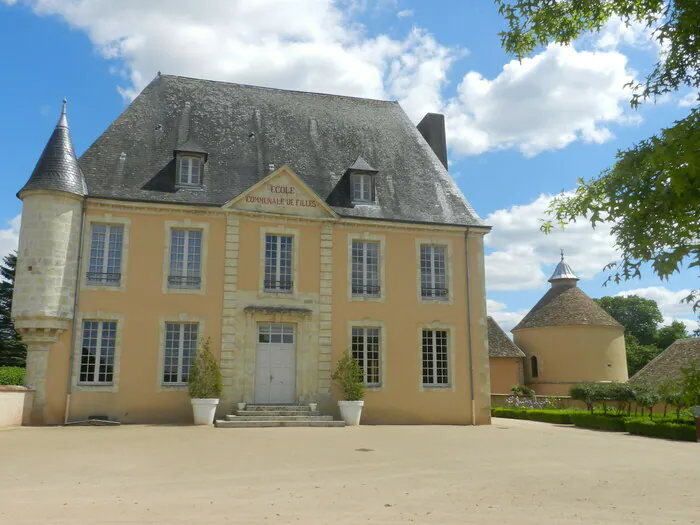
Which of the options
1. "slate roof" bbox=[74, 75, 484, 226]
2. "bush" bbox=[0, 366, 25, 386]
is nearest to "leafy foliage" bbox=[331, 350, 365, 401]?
"slate roof" bbox=[74, 75, 484, 226]

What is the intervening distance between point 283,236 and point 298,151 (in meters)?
3.28

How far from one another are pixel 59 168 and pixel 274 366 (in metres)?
7.65

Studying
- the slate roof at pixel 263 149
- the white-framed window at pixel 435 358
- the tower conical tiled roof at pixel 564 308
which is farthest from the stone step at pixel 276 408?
the tower conical tiled roof at pixel 564 308

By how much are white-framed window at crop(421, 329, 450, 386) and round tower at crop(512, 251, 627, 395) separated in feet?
48.1

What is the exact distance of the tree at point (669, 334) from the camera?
174ft

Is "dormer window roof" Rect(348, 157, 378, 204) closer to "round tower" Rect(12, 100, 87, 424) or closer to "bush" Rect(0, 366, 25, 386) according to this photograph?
"round tower" Rect(12, 100, 87, 424)

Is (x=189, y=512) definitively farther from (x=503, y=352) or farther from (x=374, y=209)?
(x=503, y=352)

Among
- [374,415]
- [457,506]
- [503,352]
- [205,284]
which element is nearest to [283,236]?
[205,284]

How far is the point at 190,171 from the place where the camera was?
17.8 meters

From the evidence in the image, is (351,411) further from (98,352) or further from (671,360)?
(671,360)

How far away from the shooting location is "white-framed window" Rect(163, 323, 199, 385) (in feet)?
54.4

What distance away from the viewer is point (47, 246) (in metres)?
15.8

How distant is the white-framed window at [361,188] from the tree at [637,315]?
4369 centimetres

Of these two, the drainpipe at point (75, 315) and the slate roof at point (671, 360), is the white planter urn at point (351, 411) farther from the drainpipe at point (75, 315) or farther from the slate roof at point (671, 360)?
the slate roof at point (671, 360)
